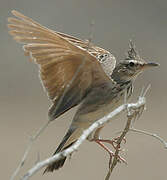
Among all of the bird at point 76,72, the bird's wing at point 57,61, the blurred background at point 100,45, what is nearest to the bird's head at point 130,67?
the bird at point 76,72

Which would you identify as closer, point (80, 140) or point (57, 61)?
point (80, 140)

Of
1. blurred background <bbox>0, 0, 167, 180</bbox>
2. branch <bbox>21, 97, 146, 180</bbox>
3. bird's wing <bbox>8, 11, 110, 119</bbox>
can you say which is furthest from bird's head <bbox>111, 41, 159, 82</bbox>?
blurred background <bbox>0, 0, 167, 180</bbox>

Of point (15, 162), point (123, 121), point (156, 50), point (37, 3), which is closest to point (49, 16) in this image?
point (37, 3)

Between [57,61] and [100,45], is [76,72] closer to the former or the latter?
[57,61]

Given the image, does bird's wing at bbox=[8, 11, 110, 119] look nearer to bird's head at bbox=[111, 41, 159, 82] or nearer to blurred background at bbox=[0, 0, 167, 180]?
bird's head at bbox=[111, 41, 159, 82]

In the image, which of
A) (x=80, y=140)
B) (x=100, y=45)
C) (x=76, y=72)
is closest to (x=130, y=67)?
(x=76, y=72)

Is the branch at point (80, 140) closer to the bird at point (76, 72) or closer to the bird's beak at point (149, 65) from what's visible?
the bird at point (76, 72)

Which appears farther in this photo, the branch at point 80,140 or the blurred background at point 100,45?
the blurred background at point 100,45
